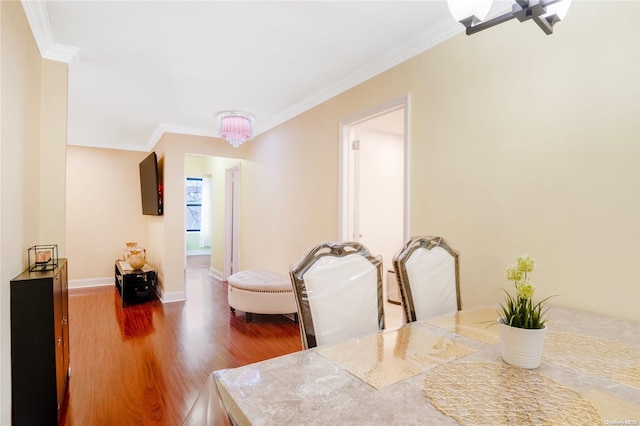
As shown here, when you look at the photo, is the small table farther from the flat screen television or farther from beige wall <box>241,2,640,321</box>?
beige wall <box>241,2,640,321</box>

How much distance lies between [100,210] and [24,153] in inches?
183

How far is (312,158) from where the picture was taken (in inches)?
142

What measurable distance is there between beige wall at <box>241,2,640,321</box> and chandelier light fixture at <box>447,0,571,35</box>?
1.77 feet

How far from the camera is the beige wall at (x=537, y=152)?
1.47 meters

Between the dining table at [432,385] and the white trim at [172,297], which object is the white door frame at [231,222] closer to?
the white trim at [172,297]

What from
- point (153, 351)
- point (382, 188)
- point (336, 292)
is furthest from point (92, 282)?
point (336, 292)

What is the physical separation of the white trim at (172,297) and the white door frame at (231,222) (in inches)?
43.3

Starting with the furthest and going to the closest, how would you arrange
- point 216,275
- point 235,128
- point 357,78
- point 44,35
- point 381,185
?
point 216,275, point 381,185, point 235,128, point 357,78, point 44,35

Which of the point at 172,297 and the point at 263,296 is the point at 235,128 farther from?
the point at 172,297

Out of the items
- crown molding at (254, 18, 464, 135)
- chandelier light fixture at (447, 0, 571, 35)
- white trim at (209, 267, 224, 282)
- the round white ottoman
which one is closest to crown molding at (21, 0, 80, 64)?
crown molding at (254, 18, 464, 135)

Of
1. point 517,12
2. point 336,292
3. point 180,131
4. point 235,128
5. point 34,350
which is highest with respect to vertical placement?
point 180,131

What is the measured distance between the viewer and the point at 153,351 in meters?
3.05

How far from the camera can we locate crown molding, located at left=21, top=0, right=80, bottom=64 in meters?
1.95

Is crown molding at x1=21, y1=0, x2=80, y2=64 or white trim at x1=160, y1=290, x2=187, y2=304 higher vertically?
crown molding at x1=21, y1=0, x2=80, y2=64
